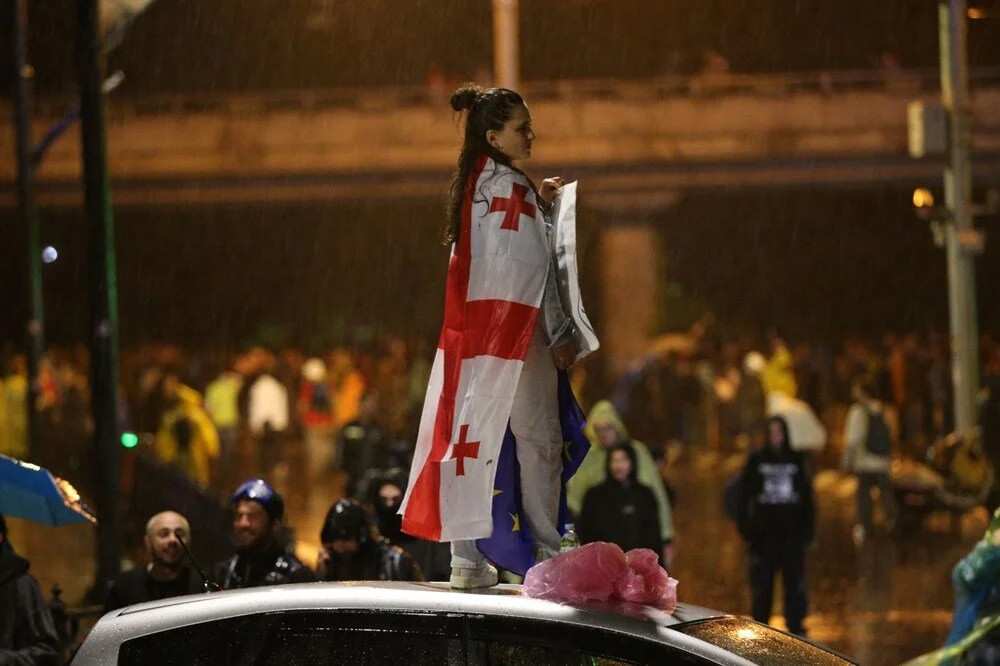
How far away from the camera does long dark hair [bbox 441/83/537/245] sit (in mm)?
5723

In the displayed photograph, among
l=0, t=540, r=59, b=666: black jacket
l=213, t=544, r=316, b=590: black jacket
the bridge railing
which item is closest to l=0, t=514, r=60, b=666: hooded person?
l=0, t=540, r=59, b=666: black jacket

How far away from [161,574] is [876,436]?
1183cm

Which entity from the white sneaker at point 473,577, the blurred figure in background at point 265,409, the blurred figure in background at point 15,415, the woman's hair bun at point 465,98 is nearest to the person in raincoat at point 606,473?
the woman's hair bun at point 465,98

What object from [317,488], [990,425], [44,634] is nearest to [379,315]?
[317,488]

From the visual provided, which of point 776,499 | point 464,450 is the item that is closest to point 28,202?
point 776,499

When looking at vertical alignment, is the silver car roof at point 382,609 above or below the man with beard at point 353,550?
above

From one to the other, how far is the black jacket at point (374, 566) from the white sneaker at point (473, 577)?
2.49 meters

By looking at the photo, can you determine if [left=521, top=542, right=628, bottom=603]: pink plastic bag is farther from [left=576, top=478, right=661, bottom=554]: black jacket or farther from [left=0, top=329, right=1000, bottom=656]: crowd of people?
A: [left=576, top=478, right=661, bottom=554]: black jacket

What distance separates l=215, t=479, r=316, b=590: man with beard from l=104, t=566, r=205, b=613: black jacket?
133 millimetres

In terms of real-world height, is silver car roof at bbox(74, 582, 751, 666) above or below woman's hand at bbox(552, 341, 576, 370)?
below

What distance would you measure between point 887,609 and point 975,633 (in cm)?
854

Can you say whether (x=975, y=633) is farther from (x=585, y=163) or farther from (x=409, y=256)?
(x=409, y=256)

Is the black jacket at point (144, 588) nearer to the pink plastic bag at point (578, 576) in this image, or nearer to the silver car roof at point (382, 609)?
the silver car roof at point (382, 609)

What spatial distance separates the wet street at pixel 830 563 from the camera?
495 inches
